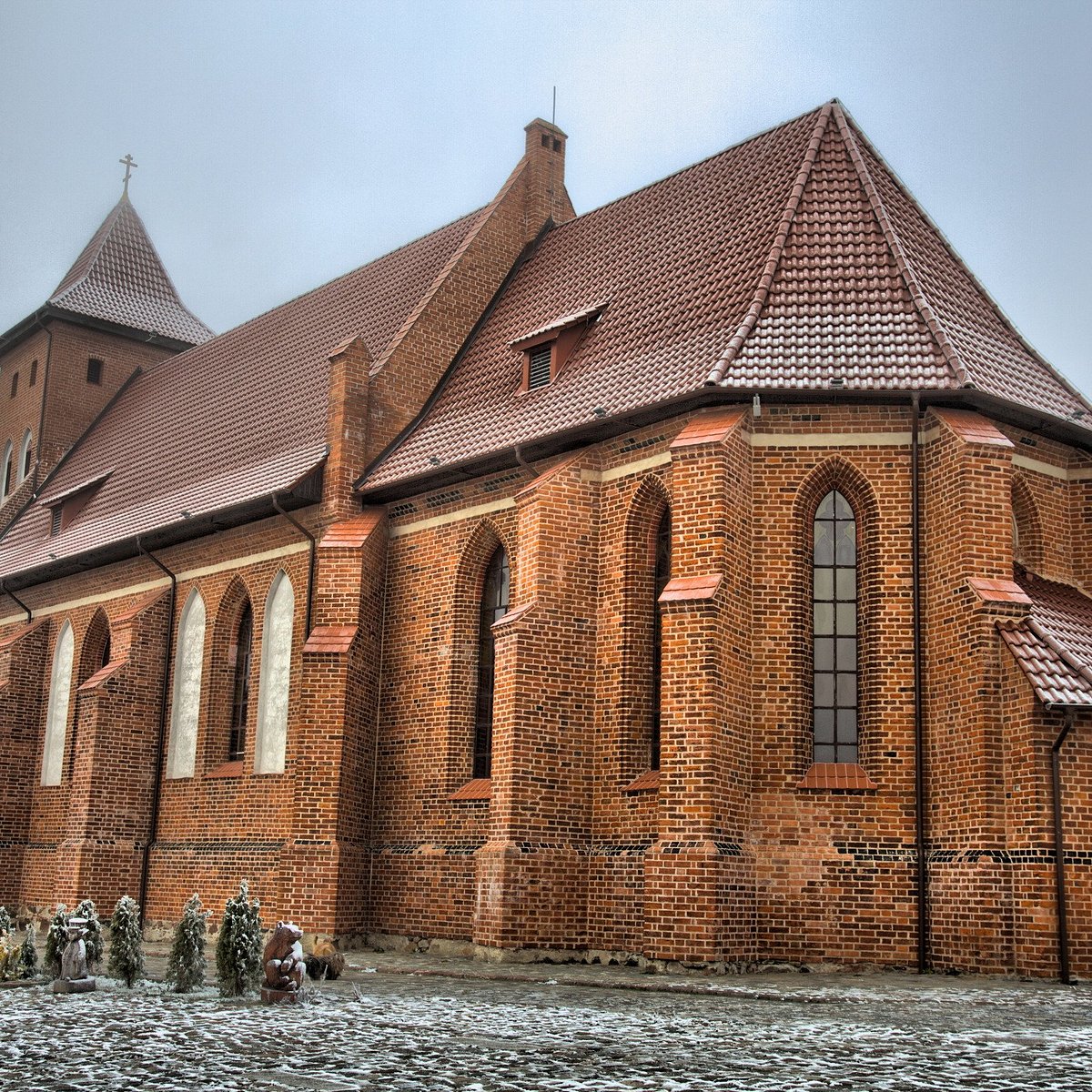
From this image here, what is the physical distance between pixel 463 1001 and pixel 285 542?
1123cm

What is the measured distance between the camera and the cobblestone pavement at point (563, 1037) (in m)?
7.84

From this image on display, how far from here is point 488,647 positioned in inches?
775

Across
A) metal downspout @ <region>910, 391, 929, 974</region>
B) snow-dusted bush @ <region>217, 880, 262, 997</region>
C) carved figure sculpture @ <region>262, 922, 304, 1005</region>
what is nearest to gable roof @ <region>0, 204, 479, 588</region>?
metal downspout @ <region>910, 391, 929, 974</region>

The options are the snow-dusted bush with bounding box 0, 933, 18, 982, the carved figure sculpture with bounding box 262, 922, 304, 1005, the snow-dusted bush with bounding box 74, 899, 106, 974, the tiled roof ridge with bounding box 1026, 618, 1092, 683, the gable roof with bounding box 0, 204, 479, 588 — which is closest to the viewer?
the carved figure sculpture with bounding box 262, 922, 304, 1005

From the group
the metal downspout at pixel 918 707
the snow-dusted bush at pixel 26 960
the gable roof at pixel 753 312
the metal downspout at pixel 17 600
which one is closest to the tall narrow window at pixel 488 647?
the gable roof at pixel 753 312

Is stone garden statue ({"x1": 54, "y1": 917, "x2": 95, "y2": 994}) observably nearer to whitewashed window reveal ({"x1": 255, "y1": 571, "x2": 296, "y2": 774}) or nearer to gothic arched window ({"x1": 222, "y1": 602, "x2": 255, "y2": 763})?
whitewashed window reveal ({"x1": 255, "y1": 571, "x2": 296, "y2": 774})

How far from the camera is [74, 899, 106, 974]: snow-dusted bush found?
1352 cm

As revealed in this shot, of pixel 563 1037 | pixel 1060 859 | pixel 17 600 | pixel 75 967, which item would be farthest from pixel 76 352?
pixel 563 1037

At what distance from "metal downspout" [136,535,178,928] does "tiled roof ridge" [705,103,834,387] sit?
11.9 metres

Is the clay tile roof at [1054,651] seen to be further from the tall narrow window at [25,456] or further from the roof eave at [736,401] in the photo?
the tall narrow window at [25,456]

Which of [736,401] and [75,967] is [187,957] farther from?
[736,401]

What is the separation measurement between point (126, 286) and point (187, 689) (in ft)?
49.0

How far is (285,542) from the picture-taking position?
72.2ft

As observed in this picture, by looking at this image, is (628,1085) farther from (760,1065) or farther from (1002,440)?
(1002,440)
